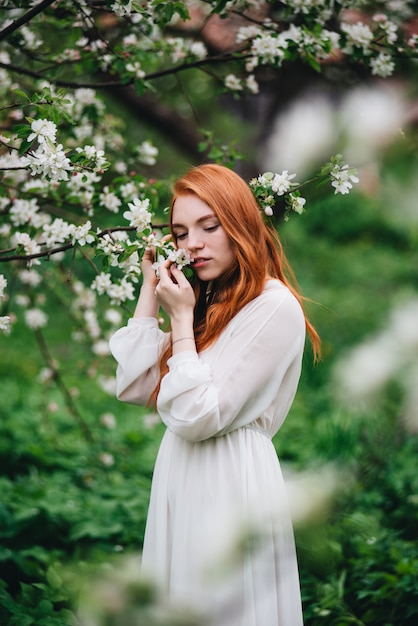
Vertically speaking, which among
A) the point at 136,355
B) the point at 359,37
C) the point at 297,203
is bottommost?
the point at 136,355

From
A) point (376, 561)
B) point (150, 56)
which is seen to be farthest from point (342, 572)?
point (150, 56)

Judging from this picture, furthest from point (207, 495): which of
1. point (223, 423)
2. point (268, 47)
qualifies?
point (268, 47)

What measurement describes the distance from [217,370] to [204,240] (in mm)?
384

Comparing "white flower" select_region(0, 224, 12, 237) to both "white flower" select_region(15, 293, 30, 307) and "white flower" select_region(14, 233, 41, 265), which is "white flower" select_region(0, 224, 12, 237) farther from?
"white flower" select_region(14, 233, 41, 265)

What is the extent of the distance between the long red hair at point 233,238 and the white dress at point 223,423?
4cm

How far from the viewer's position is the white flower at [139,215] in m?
1.99

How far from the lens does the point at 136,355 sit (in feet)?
6.69

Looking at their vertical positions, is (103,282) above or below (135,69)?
below

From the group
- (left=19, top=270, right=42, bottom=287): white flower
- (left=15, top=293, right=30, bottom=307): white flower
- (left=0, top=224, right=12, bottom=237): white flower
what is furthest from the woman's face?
(left=15, top=293, right=30, bottom=307): white flower

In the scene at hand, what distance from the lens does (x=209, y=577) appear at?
0.42 meters

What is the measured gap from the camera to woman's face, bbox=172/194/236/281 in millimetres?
1925

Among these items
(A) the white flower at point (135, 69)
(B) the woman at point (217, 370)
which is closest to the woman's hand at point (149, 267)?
(B) the woman at point (217, 370)

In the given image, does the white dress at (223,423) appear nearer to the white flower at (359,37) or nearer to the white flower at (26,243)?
the white flower at (26,243)

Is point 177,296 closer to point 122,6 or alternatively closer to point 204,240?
point 204,240
